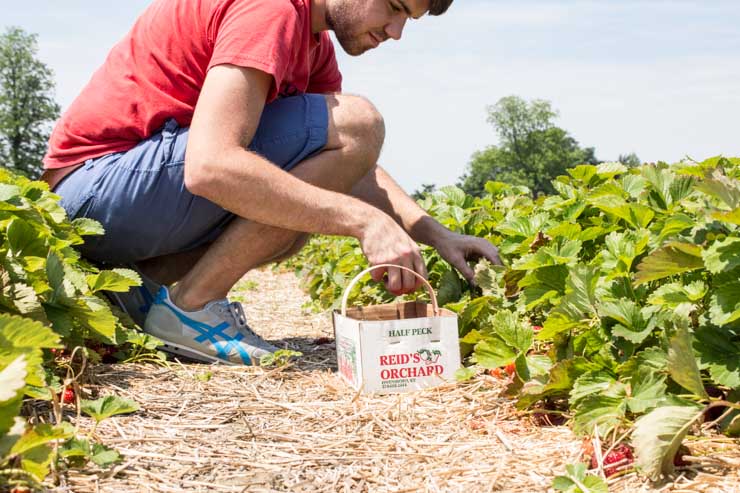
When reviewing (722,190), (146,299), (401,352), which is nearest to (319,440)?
(401,352)

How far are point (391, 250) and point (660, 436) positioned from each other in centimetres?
111

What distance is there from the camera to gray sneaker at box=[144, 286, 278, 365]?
288cm

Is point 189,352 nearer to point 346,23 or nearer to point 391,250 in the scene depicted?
point 391,250

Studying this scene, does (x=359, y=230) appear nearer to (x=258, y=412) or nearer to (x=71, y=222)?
(x=258, y=412)

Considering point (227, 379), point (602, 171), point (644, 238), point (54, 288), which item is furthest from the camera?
point (602, 171)

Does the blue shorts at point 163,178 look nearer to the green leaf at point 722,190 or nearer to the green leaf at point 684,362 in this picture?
the green leaf at point 722,190

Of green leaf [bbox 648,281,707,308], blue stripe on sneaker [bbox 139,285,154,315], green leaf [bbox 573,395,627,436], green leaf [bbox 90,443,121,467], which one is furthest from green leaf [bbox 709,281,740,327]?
blue stripe on sneaker [bbox 139,285,154,315]

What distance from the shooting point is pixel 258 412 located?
7.48 feet

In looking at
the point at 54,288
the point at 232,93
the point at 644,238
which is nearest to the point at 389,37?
the point at 232,93

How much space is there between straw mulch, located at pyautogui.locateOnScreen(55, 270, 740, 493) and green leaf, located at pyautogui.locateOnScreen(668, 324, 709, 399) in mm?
175

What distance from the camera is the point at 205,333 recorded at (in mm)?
2895

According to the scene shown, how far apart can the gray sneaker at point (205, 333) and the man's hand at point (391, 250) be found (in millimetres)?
670

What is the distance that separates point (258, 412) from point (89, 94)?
1555mm

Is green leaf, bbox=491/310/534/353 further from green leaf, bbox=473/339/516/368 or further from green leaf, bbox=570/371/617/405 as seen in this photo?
green leaf, bbox=570/371/617/405
